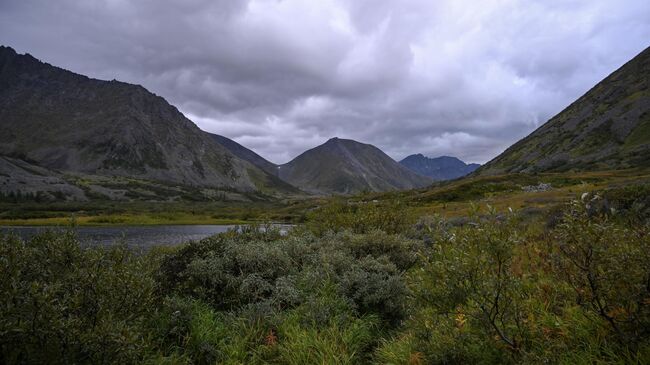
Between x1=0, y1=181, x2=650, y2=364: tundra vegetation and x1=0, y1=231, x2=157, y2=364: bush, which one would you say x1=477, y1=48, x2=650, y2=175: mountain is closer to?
x1=0, y1=181, x2=650, y2=364: tundra vegetation

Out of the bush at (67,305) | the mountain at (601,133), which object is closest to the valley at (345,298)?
the bush at (67,305)

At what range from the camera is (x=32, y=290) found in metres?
4.86

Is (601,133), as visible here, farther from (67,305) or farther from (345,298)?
(67,305)

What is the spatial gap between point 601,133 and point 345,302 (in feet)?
518

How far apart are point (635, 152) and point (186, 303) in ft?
→ 423

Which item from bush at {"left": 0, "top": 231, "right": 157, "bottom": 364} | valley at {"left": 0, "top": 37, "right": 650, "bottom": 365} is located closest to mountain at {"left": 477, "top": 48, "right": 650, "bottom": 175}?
valley at {"left": 0, "top": 37, "right": 650, "bottom": 365}

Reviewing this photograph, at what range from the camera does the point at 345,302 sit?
918 cm

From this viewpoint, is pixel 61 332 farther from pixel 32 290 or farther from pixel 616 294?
pixel 616 294

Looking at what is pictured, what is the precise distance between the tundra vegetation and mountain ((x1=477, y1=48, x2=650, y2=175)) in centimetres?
10786


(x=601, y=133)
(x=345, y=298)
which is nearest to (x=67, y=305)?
(x=345, y=298)

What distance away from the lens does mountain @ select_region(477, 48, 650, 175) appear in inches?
4397

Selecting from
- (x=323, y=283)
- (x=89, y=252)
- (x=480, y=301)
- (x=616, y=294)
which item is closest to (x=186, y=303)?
(x=89, y=252)

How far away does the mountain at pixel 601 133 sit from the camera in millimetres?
111688

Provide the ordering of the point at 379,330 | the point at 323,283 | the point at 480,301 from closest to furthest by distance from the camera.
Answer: the point at 480,301
the point at 379,330
the point at 323,283
